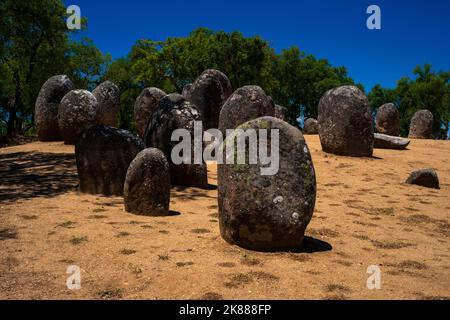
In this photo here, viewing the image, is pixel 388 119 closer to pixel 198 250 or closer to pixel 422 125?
pixel 422 125

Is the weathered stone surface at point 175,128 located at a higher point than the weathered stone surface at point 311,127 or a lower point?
lower

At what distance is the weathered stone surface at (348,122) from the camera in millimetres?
16109

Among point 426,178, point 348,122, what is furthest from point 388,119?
point 426,178

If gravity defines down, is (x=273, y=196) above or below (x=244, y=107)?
below

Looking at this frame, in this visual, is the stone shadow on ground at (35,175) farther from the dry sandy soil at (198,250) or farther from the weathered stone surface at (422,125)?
the weathered stone surface at (422,125)

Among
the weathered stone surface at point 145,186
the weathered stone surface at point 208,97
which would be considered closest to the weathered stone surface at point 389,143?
the weathered stone surface at point 208,97

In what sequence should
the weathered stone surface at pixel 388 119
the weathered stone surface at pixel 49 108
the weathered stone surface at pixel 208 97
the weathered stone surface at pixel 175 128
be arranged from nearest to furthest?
1. the weathered stone surface at pixel 175 128
2. the weathered stone surface at pixel 49 108
3. the weathered stone surface at pixel 208 97
4. the weathered stone surface at pixel 388 119

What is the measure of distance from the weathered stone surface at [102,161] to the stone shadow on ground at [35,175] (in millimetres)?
771

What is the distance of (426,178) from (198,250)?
358 inches

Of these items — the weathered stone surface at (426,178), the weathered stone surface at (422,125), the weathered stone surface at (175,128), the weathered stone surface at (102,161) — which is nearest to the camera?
the weathered stone surface at (102,161)

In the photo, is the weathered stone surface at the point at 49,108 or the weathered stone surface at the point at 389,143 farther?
the weathered stone surface at the point at 389,143

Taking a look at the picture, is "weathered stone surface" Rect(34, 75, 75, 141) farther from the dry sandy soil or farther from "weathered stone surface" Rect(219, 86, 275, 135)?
the dry sandy soil

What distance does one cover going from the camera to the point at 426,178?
42.0ft
